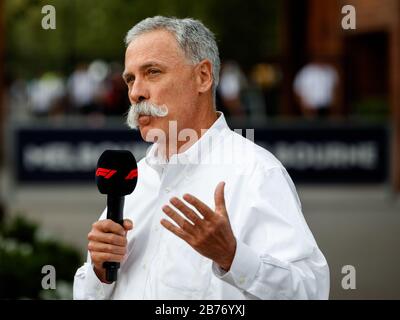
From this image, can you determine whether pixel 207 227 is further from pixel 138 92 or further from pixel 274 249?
pixel 138 92

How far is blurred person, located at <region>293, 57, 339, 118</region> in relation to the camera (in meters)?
21.2

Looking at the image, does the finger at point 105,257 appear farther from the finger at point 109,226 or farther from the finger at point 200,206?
the finger at point 200,206

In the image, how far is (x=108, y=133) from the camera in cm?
1484

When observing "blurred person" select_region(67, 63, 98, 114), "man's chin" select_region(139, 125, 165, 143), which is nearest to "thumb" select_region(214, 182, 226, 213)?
"man's chin" select_region(139, 125, 165, 143)

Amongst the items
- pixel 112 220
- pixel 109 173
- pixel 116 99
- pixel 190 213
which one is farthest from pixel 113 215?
pixel 116 99

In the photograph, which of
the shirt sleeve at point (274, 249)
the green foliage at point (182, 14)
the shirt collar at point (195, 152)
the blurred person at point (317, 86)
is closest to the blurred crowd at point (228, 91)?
the blurred person at point (317, 86)

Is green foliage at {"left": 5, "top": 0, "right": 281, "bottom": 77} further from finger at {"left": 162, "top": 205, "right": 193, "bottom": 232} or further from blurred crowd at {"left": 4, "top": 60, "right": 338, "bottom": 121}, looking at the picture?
finger at {"left": 162, "top": 205, "right": 193, "bottom": 232}

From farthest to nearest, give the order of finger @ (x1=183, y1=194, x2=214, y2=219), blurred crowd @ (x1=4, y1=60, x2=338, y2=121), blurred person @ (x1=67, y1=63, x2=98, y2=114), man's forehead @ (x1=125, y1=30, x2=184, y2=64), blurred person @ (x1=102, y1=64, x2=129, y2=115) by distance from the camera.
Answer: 1. blurred person @ (x1=67, y1=63, x2=98, y2=114)
2. blurred person @ (x1=102, y1=64, x2=129, y2=115)
3. blurred crowd @ (x1=4, y1=60, x2=338, y2=121)
4. man's forehead @ (x1=125, y1=30, x2=184, y2=64)
5. finger @ (x1=183, y1=194, x2=214, y2=219)

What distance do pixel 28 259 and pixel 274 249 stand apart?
Result: 4.72 meters

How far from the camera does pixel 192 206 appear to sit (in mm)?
2627

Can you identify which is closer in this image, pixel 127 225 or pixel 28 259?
pixel 127 225

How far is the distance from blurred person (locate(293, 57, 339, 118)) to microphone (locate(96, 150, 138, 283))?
18353 mm

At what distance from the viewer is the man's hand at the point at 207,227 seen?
2.46m

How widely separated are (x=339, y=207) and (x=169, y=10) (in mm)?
13135
